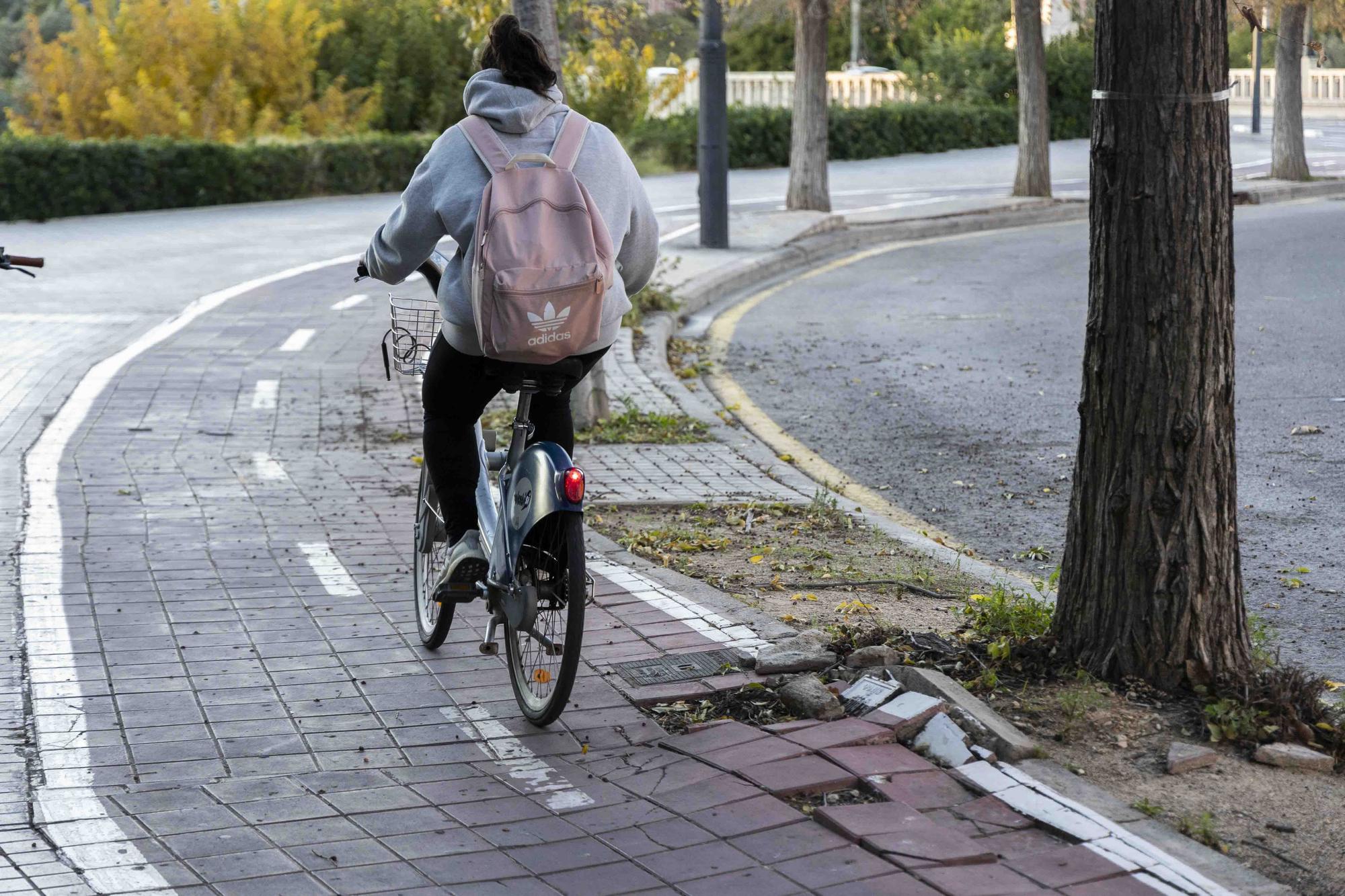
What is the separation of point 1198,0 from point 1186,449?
122 cm

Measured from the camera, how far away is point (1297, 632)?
5.62 m

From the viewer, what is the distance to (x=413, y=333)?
498 centimetres

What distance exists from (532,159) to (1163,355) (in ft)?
5.96

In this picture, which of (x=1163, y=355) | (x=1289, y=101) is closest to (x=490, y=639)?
(x=1163, y=355)

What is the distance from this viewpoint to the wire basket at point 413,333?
4.87 meters

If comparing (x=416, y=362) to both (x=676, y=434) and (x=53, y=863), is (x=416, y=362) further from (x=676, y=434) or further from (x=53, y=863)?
(x=676, y=434)

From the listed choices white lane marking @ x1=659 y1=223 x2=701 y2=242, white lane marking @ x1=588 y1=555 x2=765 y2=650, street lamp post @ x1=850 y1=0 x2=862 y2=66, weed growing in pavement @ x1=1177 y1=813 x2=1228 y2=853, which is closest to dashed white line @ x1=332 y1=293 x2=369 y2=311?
white lane marking @ x1=659 y1=223 x2=701 y2=242

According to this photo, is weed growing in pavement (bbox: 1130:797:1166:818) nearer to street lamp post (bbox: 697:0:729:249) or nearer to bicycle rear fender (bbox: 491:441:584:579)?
bicycle rear fender (bbox: 491:441:584:579)

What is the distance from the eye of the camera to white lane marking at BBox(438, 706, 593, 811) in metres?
4.08

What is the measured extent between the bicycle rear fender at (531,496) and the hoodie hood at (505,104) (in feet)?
2.95

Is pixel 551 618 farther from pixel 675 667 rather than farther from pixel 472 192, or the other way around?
pixel 472 192

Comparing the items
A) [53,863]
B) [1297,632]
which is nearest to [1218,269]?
[1297,632]

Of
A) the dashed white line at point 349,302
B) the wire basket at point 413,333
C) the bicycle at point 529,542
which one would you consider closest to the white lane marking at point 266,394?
the dashed white line at point 349,302

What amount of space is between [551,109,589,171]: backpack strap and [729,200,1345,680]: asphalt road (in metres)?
2.95
